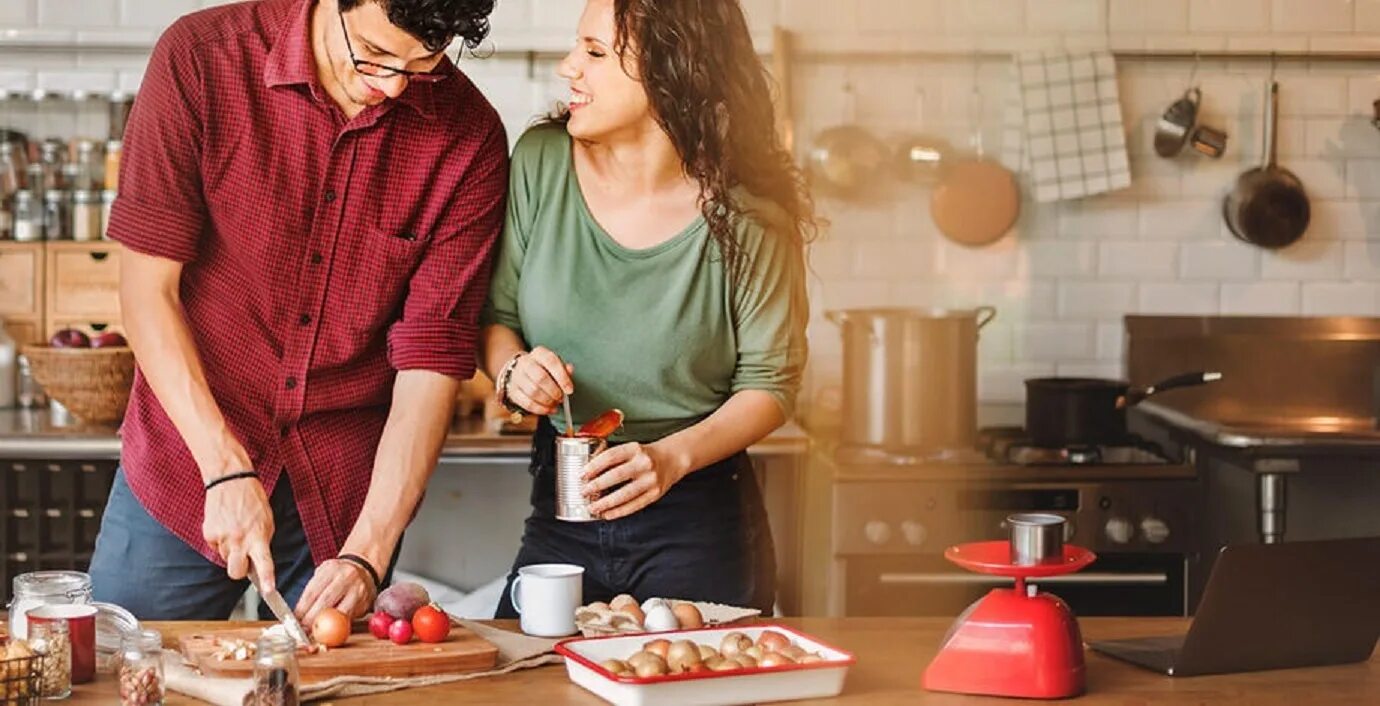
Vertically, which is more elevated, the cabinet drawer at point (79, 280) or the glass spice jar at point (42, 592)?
the cabinet drawer at point (79, 280)

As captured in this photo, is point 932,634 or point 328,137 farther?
point 328,137

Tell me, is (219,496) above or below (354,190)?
below

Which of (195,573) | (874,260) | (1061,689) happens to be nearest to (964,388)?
(874,260)

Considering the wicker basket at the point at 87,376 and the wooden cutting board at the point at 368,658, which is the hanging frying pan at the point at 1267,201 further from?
the wooden cutting board at the point at 368,658

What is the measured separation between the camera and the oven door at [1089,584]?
3688mm

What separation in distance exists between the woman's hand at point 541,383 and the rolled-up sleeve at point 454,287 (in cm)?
16

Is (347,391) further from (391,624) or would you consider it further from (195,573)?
(391,624)

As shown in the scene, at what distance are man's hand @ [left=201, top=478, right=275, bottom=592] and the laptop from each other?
1.08 m

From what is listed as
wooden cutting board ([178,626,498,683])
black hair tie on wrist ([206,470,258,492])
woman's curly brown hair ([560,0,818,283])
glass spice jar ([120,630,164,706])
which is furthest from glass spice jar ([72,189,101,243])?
glass spice jar ([120,630,164,706])

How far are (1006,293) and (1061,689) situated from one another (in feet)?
3.12

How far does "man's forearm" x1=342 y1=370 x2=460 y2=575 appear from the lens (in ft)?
7.46

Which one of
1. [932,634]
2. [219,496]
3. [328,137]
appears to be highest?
[328,137]

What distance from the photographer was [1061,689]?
1.73m

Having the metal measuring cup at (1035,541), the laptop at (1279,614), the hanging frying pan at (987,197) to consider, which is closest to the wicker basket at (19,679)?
the metal measuring cup at (1035,541)
